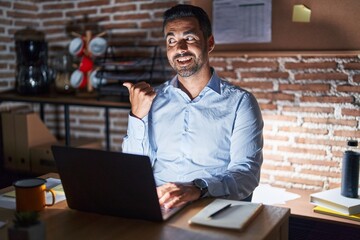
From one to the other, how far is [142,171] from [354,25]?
1.56 metres

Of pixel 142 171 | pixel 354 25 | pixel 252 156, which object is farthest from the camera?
pixel 354 25

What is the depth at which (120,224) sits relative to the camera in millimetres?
1196

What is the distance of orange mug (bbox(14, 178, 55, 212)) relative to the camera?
50.6 inches

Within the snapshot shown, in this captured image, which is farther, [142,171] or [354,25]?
[354,25]

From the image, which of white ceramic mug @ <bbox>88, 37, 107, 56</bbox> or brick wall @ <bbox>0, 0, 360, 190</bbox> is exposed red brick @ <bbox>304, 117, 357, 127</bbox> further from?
white ceramic mug @ <bbox>88, 37, 107, 56</bbox>

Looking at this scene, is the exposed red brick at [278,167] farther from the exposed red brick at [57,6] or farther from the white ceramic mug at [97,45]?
the exposed red brick at [57,6]

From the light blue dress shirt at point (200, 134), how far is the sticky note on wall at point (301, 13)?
662mm

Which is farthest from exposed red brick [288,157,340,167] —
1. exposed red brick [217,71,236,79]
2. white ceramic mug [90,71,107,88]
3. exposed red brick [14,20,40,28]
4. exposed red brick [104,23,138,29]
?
exposed red brick [14,20,40,28]

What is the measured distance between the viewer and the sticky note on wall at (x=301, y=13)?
231 centimetres

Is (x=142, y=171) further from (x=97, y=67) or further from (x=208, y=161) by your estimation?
(x=97, y=67)

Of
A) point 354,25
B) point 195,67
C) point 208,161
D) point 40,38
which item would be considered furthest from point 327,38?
point 40,38

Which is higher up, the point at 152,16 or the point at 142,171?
the point at 152,16

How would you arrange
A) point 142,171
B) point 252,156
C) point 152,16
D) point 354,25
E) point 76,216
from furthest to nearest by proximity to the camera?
point 152,16, point 354,25, point 252,156, point 76,216, point 142,171

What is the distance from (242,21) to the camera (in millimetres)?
2459
